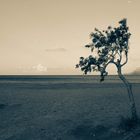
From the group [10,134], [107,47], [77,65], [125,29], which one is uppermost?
[125,29]

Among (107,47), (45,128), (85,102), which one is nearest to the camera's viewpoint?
(107,47)

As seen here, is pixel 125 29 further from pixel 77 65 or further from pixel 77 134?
pixel 77 134

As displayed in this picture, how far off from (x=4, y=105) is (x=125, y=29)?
2411 centimetres

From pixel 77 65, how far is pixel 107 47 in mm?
3620

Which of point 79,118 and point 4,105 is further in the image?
point 4,105

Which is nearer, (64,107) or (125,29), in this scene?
(125,29)

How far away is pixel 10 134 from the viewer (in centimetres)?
3106

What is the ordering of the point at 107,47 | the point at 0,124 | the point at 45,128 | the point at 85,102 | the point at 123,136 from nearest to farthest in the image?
1. the point at 123,136
2. the point at 107,47
3. the point at 45,128
4. the point at 0,124
5. the point at 85,102

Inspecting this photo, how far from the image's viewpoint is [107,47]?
2923cm

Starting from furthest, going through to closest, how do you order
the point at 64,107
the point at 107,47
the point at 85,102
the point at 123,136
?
the point at 85,102, the point at 64,107, the point at 107,47, the point at 123,136

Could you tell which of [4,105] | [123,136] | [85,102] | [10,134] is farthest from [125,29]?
[4,105]

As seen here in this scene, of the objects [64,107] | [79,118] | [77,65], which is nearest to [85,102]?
[64,107]

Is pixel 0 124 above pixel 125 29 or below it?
below

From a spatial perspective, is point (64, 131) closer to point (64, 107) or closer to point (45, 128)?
point (45, 128)
